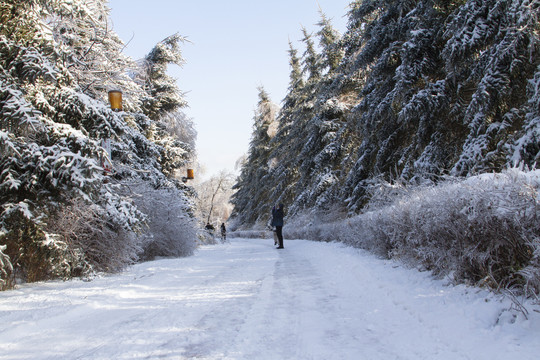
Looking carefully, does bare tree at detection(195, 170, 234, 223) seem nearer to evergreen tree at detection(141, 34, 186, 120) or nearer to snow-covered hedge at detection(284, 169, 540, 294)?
evergreen tree at detection(141, 34, 186, 120)

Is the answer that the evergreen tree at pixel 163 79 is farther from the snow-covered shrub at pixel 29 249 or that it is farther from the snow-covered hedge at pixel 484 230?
the snow-covered hedge at pixel 484 230

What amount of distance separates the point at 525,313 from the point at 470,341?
509mm

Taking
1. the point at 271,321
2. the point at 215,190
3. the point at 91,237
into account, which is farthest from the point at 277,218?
the point at 215,190

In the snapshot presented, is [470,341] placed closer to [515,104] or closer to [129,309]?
[129,309]

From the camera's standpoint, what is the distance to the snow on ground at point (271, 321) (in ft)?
9.11

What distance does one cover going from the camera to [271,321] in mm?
3633

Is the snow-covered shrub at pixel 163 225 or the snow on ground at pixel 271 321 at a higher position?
the snow-covered shrub at pixel 163 225

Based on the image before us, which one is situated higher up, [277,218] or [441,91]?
[441,91]

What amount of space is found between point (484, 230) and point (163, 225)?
964 centimetres

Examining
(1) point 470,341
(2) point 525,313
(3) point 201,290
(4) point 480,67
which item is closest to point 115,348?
(3) point 201,290

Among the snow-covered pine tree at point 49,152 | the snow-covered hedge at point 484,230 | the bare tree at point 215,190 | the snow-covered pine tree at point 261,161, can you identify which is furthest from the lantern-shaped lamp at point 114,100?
the bare tree at point 215,190

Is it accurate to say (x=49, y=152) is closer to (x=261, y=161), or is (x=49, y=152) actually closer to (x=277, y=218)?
(x=277, y=218)

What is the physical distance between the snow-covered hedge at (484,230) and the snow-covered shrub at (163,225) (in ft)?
24.8

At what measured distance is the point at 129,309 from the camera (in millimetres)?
4281
